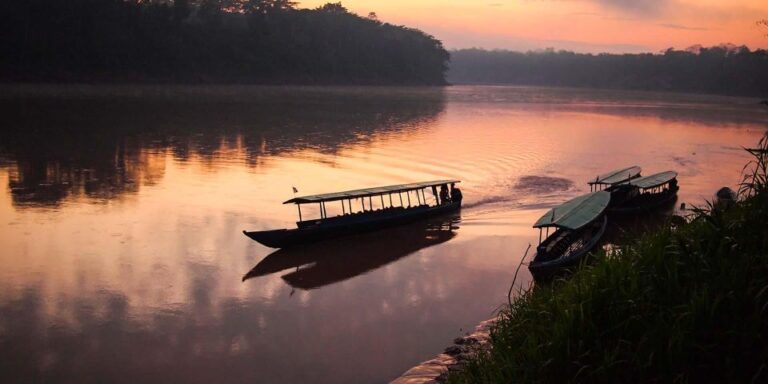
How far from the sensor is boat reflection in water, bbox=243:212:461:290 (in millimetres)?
15859

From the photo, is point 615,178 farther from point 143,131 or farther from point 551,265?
point 143,131

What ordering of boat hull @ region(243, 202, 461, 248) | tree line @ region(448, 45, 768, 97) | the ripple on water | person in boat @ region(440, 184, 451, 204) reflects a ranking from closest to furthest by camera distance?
boat hull @ region(243, 202, 461, 248), person in boat @ region(440, 184, 451, 204), the ripple on water, tree line @ region(448, 45, 768, 97)

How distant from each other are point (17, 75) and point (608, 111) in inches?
2899

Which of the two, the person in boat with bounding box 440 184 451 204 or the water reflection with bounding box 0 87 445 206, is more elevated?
the water reflection with bounding box 0 87 445 206

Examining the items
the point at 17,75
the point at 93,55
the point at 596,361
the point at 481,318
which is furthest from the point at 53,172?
the point at 93,55

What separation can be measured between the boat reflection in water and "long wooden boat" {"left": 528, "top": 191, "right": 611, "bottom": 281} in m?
4.23

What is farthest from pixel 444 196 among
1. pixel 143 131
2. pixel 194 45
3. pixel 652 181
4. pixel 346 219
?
pixel 194 45

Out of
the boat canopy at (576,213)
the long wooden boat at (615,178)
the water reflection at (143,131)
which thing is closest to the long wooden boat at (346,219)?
the boat canopy at (576,213)

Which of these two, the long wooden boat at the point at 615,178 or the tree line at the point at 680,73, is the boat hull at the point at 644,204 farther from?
the tree line at the point at 680,73

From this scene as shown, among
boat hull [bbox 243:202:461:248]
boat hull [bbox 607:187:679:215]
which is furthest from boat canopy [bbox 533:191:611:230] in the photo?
boat hull [bbox 243:202:461:248]

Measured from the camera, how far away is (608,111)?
81.9m

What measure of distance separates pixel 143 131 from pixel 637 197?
3107 cm

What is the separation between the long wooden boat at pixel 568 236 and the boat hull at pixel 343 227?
5405 mm

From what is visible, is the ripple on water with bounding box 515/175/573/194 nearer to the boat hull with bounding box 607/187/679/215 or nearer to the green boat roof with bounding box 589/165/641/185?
the green boat roof with bounding box 589/165/641/185
